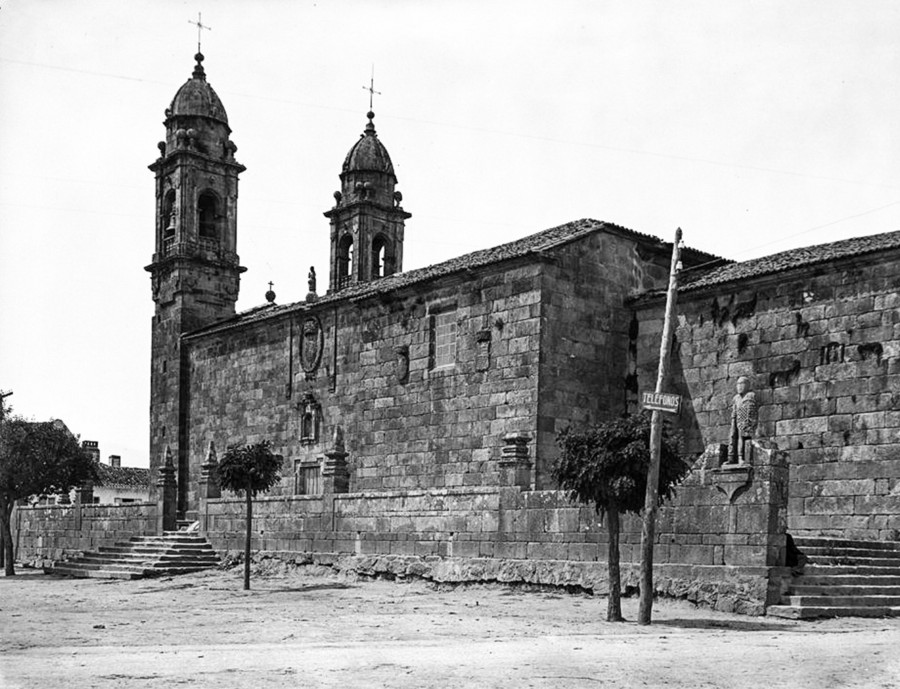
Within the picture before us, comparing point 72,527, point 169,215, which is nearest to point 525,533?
point 72,527

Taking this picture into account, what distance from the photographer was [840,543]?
766 inches

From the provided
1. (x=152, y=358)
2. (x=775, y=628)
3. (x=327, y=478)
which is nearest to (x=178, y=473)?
(x=152, y=358)

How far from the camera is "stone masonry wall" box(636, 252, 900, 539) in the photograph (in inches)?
839

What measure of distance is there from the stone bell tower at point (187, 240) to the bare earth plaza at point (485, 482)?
97 millimetres

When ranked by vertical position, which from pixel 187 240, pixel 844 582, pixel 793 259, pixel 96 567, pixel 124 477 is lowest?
pixel 96 567

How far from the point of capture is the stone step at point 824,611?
1675 cm

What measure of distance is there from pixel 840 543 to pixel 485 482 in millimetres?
8471

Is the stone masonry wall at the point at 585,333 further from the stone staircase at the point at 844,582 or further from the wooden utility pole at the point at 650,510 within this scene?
the wooden utility pole at the point at 650,510

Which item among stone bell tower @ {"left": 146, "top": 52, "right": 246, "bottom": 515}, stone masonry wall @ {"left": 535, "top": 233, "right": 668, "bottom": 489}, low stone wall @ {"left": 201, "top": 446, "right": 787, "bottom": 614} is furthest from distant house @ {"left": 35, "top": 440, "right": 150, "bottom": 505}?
stone masonry wall @ {"left": 535, "top": 233, "right": 668, "bottom": 489}

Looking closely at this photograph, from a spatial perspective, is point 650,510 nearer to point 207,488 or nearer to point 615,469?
point 615,469

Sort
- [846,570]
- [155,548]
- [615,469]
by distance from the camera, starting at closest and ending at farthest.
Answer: [615,469] → [846,570] → [155,548]

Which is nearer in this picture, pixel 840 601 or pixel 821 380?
pixel 840 601

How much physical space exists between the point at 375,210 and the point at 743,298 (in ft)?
74.8

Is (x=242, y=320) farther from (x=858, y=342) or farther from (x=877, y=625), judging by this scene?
(x=877, y=625)
